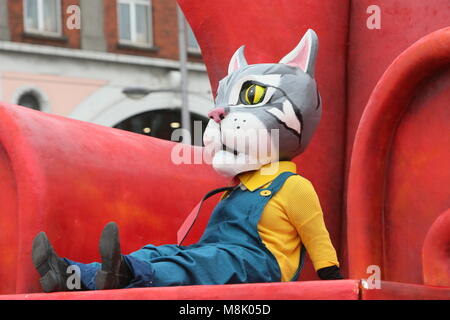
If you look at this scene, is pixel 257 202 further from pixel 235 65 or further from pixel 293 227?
pixel 235 65

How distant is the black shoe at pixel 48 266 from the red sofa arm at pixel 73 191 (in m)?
0.31

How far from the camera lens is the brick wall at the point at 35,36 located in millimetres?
13477

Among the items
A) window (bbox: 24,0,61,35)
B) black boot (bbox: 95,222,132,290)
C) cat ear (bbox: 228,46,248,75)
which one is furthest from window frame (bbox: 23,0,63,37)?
black boot (bbox: 95,222,132,290)

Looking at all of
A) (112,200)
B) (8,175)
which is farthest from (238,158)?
(8,175)

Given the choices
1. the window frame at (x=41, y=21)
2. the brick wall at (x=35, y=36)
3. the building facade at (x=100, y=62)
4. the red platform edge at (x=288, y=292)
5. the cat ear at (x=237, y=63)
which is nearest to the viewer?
the red platform edge at (x=288, y=292)

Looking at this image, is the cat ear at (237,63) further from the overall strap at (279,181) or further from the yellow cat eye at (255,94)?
the overall strap at (279,181)

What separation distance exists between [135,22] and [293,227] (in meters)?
12.3

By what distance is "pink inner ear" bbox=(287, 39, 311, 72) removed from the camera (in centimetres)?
289

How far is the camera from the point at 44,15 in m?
13.9

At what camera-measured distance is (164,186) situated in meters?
3.22

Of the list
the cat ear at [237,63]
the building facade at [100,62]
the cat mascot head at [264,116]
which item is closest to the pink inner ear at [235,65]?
the cat ear at [237,63]

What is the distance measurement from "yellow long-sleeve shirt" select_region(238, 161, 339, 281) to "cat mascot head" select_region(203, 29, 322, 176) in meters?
0.13

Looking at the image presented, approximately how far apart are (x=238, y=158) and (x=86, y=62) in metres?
11.3

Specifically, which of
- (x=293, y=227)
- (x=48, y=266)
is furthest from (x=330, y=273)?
(x=48, y=266)
